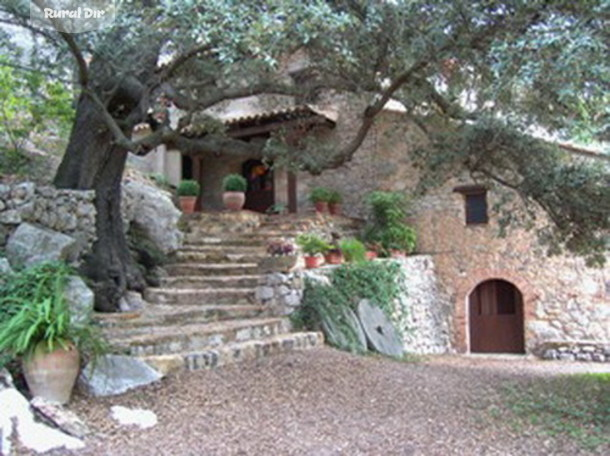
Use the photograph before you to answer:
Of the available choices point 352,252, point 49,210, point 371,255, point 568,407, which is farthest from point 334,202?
point 568,407

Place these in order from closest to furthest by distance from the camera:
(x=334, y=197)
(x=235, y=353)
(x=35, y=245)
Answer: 1. (x=235, y=353)
2. (x=35, y=245)
3. (x=334, y=197)

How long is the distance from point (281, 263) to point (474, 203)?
250 inches

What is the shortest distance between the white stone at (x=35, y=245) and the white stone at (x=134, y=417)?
2608 millimetres

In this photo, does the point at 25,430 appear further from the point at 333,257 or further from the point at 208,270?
the point at 333,257

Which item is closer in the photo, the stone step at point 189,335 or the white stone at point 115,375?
the white stone at point 115,375

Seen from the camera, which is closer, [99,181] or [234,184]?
[99,181]

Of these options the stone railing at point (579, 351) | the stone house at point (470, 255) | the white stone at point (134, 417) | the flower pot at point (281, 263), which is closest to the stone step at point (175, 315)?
the flower pot at point (281, 263)

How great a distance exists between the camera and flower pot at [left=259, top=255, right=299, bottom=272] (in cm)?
775

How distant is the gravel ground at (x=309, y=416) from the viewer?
384 cm

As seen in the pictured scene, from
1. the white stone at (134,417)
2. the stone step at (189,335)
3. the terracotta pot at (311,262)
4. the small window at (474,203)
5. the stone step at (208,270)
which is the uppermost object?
the small window at (474,203)

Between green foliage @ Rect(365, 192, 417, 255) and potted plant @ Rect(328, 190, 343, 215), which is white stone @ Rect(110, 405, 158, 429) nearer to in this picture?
green foliage @ Rect(365, 192, 417, 255)

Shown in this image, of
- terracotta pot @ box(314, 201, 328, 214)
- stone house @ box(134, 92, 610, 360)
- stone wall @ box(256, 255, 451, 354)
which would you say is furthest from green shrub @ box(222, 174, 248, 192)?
stone wall @ box(256, 255, 451, 354)

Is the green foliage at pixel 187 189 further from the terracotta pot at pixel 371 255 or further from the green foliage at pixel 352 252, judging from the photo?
the green foliage at pixel 352 252

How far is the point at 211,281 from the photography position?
8.77 m
